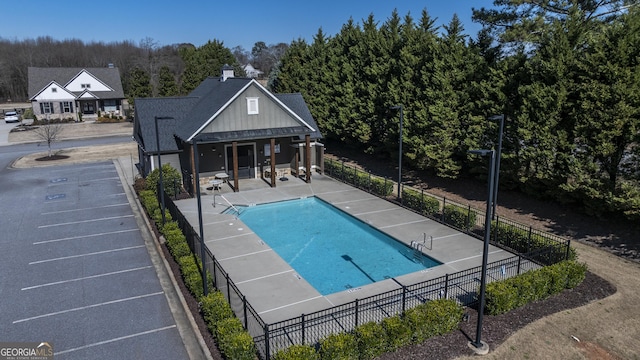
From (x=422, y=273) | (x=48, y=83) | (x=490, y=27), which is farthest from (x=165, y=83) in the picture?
(x=422, y=273)

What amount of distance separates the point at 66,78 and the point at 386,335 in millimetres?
73267

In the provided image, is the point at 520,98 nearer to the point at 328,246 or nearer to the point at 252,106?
the point at 328,246

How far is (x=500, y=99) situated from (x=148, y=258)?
791 inches

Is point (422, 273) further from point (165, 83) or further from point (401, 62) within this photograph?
point (165, 83)

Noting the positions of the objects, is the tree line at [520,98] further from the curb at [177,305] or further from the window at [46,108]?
the window at [46,108]

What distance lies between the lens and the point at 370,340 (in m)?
10.7

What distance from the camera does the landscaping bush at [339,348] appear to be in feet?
33.5

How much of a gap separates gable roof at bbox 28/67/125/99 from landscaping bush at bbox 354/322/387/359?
68.8 m

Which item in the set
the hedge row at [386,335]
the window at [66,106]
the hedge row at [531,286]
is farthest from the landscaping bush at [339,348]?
the window at [66,106]

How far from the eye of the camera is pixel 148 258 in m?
17.6

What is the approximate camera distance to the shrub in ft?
82.4

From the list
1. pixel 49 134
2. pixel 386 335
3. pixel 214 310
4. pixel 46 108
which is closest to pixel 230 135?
pixel 214 310

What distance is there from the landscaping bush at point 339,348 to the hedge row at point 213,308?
180 centimetres

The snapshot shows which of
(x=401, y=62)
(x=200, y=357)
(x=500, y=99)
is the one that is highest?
(x=401, y=62)
